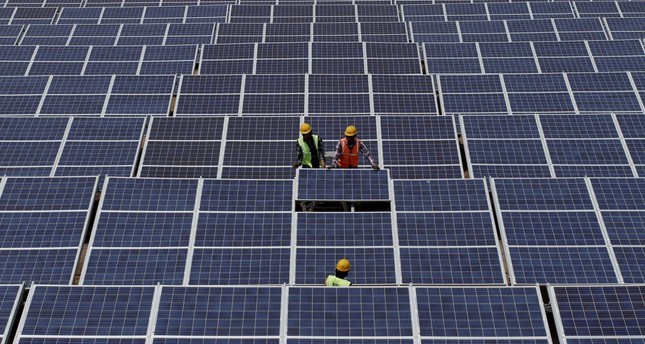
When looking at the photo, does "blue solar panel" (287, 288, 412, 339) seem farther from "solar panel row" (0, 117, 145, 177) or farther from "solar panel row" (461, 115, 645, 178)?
"solar panel row" (0, 117, 145, 177)

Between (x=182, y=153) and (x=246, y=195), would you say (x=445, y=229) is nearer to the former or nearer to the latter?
(x=246, y=195)

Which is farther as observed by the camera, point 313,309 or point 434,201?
point 434,201

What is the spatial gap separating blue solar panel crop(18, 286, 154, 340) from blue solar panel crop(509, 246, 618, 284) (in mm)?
7080

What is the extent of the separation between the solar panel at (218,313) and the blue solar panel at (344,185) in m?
3.38

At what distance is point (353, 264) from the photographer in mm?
12852

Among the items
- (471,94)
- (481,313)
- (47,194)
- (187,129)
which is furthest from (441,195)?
(47,194)

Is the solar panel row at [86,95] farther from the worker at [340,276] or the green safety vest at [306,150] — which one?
the worker at [340,276]

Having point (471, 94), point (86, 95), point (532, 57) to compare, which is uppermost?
point (532, 57)

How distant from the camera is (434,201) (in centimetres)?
1413

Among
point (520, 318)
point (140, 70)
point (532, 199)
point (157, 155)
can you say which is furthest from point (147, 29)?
point (520, 318)

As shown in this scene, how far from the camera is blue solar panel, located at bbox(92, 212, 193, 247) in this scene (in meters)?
13.3

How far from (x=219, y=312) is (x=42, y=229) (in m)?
4.86

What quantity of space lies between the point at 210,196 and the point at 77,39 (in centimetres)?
1734

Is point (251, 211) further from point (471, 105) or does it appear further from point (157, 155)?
point (471, 105)
